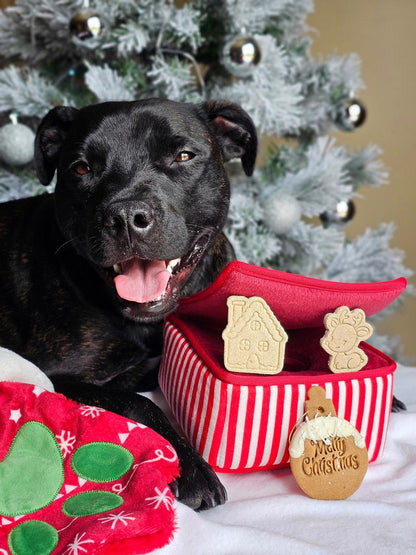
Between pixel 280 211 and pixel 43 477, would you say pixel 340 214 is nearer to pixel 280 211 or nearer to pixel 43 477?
pixel 280 211

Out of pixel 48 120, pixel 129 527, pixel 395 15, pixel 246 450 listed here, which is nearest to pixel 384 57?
pixel 395 15

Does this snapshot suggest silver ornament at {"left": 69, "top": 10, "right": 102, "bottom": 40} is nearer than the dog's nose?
No

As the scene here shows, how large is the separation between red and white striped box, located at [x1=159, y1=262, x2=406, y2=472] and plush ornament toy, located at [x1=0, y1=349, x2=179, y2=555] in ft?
0.53

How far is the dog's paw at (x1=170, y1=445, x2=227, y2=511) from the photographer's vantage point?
3.86ft

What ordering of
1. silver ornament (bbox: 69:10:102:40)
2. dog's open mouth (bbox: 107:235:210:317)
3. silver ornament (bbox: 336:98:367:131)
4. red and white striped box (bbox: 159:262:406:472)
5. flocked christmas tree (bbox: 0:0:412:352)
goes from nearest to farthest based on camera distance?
1. red and white striped box (bbox: 159:262:406:472)
2. dog's open mouth (bbox: 107:235:210:317)
3. silver ornament (bbox: 69:10:102:40)
4. flocked christmas tree (bbox: 0:0:412:352)
5. silver ornament (bbox: 336:98:367:131)

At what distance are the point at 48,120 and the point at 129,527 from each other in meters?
1.39

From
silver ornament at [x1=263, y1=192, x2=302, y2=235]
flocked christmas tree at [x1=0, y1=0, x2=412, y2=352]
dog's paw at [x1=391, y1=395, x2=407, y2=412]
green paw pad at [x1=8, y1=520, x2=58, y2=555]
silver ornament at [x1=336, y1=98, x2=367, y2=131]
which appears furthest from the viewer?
silver ornament at [x1=336, y1=98, x2=367, y2=131]

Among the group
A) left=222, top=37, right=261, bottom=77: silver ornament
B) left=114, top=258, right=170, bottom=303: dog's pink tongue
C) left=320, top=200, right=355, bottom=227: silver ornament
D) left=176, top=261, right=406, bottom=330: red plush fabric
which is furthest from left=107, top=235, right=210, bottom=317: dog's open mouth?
left=320, top=200, right=355, bottom=227: silver ornament

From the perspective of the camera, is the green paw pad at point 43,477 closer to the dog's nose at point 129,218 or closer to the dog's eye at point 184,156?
the dog's nose at point 129,218

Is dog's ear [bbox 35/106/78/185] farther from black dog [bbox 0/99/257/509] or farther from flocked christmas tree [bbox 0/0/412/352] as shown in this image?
flocked christmas tree [bbox 0/0/412/352]

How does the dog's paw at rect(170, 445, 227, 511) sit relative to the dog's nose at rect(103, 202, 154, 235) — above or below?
below

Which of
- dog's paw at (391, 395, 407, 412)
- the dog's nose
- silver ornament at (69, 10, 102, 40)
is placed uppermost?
silver ornament at (69, 10, 102, 40)

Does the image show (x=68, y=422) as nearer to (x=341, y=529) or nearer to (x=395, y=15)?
(x=341, y=529)

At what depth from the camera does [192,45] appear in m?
2.64
